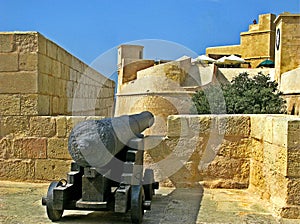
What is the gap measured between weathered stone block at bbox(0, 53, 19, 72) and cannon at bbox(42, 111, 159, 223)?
7.33ft

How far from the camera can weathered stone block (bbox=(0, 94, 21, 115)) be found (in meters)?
4.99

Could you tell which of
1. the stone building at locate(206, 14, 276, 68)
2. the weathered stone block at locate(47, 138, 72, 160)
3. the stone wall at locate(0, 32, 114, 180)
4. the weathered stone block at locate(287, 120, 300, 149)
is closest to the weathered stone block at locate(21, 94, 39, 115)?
the stone wall at locate(0, 32, 114, 180)

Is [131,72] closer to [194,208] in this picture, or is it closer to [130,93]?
[130,93]

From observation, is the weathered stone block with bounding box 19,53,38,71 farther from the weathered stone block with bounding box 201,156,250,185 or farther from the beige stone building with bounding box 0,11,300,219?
the weathered stone block with bounding box 201,156,250,185

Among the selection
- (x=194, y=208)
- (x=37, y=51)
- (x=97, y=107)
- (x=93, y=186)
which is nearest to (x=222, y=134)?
(x=194, y=208)

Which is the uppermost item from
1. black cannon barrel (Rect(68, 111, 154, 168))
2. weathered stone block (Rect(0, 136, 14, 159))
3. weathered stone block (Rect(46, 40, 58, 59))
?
weathered stone block (Rect(46, 40, 58, 59))

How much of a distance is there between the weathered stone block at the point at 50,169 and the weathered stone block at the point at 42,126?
34 centimetres

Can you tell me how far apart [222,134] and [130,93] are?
21282 millimetres

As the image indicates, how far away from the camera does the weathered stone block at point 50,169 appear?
16.0ft

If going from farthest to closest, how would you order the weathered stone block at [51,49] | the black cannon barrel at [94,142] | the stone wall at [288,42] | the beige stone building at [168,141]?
the stone wall at [288,42] < the weathered stone block at [51,49] < the beige stone building at [168,141] < the black cannon barrel at [94,142]

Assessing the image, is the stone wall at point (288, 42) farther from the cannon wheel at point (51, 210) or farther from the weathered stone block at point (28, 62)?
the cannon wheel at point (51, 210)

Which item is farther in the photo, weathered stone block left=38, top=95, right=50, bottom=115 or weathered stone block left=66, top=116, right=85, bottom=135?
weathered stone block left=38, top=95, right=50, bottom=115

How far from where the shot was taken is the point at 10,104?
5.00 meters

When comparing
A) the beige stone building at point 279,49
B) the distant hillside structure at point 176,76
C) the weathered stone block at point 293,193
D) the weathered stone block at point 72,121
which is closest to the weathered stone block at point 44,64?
the weathered stone block at point 72,121
